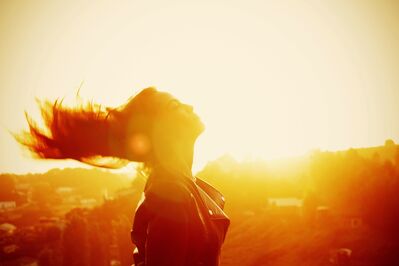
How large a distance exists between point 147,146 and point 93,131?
19.4 inches

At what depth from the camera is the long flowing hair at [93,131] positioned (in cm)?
252

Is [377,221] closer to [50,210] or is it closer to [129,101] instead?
[129,101]

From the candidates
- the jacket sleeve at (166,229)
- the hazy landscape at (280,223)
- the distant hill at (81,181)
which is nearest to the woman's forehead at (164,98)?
the jacket sleeve at (166,229)

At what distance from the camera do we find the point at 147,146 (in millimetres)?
2482

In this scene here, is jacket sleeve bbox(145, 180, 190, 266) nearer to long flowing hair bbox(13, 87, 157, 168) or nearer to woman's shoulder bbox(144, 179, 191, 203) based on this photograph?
woman's shoulder bbox(144, 179, 191, 203)

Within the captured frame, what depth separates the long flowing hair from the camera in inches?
99.3

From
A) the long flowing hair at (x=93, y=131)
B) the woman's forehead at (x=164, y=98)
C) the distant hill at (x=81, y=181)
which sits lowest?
the distant hill at (x=81, y=181)

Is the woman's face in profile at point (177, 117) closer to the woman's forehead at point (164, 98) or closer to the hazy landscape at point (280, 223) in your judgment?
the woman's forehead at point (164, 98)

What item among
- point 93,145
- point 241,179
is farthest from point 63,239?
point 93,145

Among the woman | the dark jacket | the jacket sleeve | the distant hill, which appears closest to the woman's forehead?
the woman

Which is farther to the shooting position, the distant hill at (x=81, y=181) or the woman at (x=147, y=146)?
the distant hill at (x=81, y=181)

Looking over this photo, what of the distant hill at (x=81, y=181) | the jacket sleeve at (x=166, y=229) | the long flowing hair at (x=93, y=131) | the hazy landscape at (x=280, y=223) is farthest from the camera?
the distant hill at (x=81, y=181)

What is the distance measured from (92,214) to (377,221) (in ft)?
136

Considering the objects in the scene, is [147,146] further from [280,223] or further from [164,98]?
[280,223]
